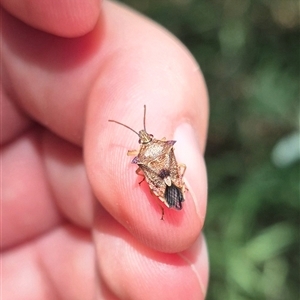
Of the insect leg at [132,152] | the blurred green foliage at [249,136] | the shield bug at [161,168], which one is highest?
the insect leg at [132,152]

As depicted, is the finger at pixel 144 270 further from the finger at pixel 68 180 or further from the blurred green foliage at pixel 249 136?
the blurred green foliage at pixel 249 136

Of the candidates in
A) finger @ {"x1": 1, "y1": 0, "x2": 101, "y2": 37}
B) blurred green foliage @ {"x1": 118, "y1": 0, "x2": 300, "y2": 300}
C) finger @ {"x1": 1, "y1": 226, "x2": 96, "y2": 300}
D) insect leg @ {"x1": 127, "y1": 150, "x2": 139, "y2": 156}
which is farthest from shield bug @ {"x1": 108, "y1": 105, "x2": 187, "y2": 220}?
blurred green foliage @ {"x1": 118, "y1": 0, "x2": 300, "y2": 300}

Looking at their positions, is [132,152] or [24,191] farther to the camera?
[24,191]

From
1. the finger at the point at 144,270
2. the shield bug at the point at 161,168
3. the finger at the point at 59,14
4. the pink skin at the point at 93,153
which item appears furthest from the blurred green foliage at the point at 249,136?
the finger at the point at 59,14

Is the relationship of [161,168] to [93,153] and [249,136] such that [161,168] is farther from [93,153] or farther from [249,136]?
[249,136]

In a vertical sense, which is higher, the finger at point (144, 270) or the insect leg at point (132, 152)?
the insect leg at point (132, 152)

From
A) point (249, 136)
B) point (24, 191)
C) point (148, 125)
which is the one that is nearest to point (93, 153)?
point (148, 125)
